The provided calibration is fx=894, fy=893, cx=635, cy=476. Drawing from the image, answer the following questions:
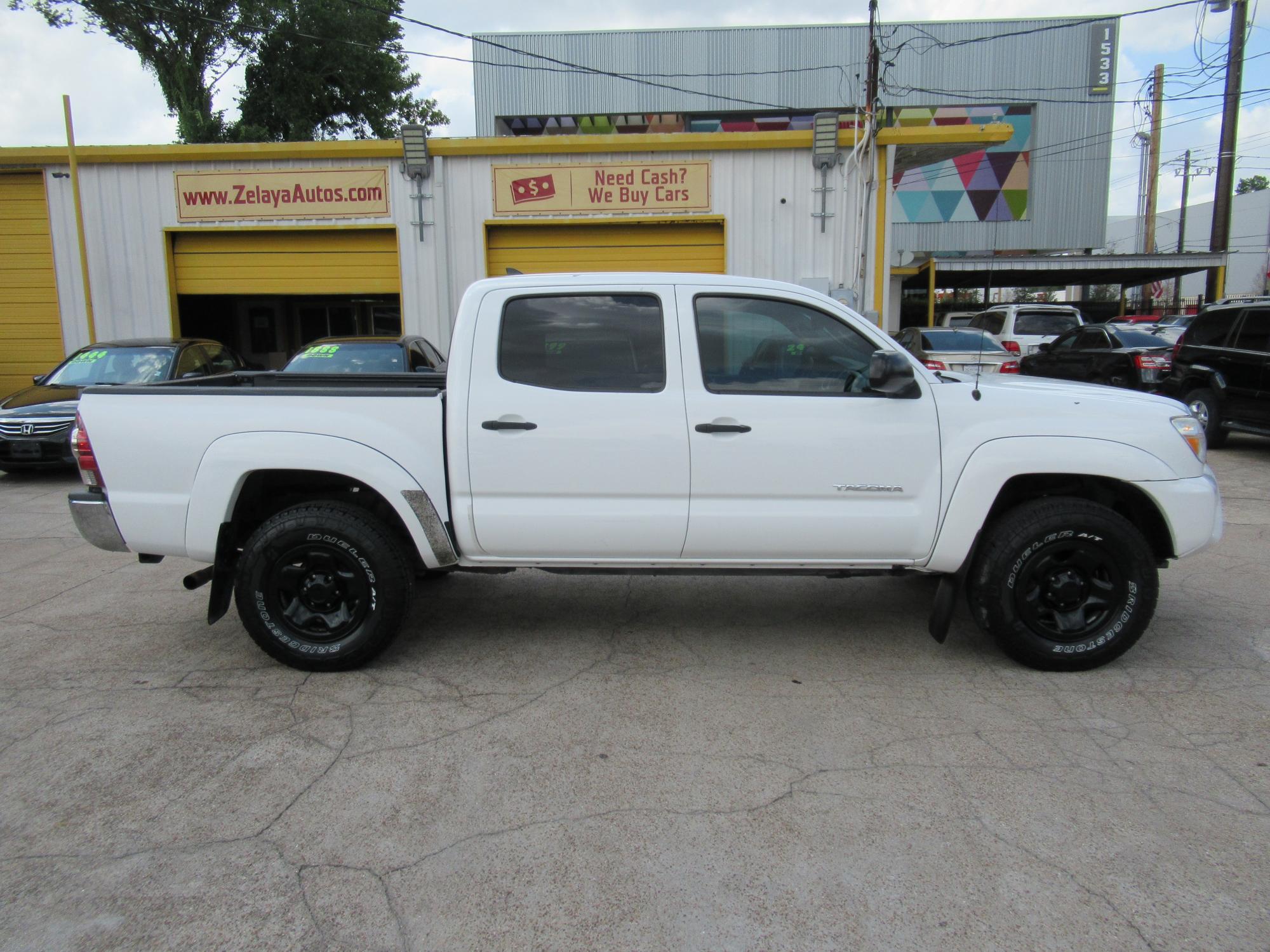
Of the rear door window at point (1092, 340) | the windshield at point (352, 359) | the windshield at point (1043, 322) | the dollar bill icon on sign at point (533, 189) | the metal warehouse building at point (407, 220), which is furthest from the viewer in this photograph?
the windshield at point (1043, 322)

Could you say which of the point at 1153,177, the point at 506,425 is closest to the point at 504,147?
the point at 506,425

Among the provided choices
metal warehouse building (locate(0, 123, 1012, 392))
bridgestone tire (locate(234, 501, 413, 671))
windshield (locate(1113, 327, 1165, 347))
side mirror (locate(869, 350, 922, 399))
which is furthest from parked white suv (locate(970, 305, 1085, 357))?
bridgestone tire (locate(234, 501, 413, 671))

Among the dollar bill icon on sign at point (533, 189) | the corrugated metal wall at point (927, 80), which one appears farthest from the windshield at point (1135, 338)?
the corrugated metal wall at point (927, 80)

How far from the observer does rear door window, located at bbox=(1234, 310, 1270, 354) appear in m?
10.4

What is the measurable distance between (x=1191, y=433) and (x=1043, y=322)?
57.0ft

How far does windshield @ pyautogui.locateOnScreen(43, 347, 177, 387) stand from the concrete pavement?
21.1ft

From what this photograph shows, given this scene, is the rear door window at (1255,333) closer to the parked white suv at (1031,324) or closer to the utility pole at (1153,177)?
the parked white suv at (1031,324)

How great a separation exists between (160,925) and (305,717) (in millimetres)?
1380

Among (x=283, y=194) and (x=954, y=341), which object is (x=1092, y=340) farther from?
(x=283, y=194)

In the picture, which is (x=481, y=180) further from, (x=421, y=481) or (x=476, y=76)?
(x=476, y=76)

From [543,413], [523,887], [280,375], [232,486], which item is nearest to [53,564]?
[280,375]

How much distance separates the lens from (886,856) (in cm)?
288

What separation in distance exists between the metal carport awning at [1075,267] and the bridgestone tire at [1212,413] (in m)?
13.8

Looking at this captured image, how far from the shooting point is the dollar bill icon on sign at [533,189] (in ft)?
46.8
